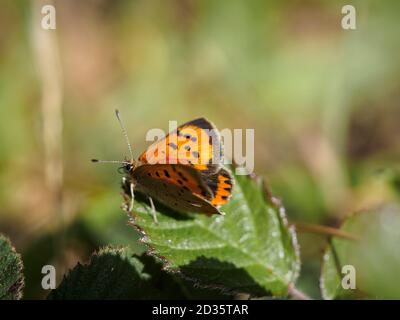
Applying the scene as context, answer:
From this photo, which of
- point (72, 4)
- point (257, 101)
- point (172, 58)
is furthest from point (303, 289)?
point (72, 4)

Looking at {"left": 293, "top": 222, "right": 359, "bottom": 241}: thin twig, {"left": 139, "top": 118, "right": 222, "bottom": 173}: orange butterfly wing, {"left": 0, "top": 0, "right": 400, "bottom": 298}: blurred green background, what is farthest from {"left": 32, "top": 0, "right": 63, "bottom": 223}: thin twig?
{"left": 293, "top": 222, "right": 359, "bottom": 241}: thin twig

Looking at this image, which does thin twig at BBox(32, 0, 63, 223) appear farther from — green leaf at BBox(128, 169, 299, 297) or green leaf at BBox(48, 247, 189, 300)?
green leaf at BBox(48, 247, 189, 300)

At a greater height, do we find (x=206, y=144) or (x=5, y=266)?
(x=206, y=144)

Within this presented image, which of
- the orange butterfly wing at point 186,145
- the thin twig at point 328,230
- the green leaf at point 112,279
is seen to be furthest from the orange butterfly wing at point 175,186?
the thin twig at point 328,230

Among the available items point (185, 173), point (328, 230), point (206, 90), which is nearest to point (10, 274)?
point (185, 173)

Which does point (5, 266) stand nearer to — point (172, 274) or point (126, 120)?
point (172, 274)

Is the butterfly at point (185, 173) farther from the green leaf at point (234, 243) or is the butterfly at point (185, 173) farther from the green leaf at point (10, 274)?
the green leaf at point (10, 274)
